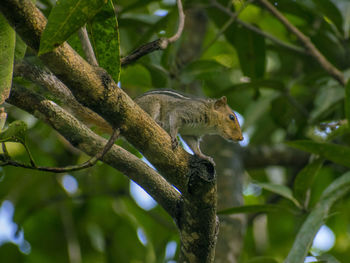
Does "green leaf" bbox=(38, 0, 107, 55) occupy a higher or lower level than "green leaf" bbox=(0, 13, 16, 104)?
higher

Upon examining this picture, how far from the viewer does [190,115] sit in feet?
13.4

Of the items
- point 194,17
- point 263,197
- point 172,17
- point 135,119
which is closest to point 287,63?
point 194,17

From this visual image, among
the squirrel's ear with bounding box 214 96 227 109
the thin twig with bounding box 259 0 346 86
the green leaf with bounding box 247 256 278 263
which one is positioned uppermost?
the thin twig with bounding box 259 0 346 86

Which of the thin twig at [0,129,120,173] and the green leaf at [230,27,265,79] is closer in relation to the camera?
the thin twig at [0,129,120,173]

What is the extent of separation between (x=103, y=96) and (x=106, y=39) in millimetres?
563

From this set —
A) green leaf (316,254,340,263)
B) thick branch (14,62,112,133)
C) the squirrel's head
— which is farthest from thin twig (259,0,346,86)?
thick branch (14,62,112,133)

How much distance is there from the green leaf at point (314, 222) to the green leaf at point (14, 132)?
162 centimetres

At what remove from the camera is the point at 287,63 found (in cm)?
561

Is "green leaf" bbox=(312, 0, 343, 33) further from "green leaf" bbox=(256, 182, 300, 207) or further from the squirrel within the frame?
"green leaf" bbox=(256, 182, 300, 207)

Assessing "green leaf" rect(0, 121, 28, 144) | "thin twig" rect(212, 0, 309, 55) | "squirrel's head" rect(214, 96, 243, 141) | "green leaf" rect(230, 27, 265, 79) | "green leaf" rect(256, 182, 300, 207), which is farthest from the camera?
"green leaf" rect(230, 27, 265, 79)

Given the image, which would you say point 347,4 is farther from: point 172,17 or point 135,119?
point 135,119

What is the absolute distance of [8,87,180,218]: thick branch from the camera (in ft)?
6.28

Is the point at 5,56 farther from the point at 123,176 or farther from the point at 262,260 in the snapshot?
the point at 123,176

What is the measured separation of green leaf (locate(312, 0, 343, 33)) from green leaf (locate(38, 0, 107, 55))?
3070mm
